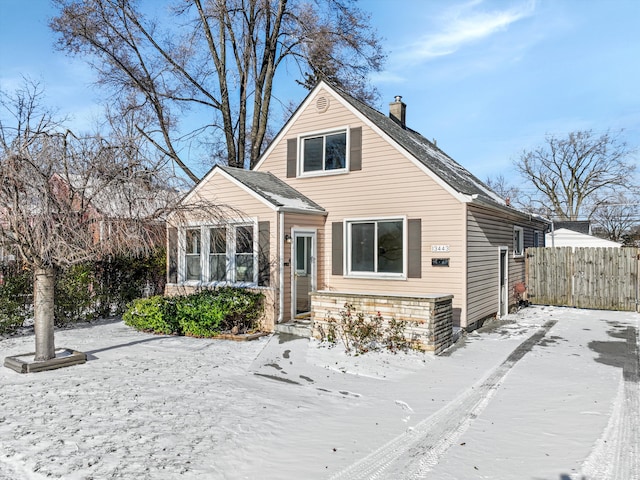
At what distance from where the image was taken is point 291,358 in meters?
7.68

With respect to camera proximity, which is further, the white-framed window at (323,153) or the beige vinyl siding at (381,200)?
the white-framed window at (323,153)

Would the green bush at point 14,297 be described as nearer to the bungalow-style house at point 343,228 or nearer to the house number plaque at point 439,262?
the bungalow-style house at point 343,228

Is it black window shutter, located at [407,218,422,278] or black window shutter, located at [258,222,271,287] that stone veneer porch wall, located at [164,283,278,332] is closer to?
black window shutter, located at [258,222,271,287]

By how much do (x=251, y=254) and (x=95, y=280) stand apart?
4397 millimetres

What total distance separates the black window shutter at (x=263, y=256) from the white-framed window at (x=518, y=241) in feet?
27.5

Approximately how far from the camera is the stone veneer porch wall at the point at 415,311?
7.84 metres

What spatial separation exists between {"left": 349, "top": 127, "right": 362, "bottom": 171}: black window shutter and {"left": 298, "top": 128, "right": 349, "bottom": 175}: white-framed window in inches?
7.1

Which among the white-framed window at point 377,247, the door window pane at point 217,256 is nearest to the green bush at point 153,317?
the door window pane at point 217,256

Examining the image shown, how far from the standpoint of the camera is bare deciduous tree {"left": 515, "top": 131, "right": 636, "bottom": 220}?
3819cm

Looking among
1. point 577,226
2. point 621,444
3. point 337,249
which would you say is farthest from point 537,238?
point 577,226

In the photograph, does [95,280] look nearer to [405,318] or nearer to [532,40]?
[405,318]

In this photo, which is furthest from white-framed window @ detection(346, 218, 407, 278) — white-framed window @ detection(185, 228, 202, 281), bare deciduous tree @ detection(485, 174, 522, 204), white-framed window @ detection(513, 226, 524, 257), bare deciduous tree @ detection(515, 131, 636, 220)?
bare deciduous tree @ detection(515, 131, 636, 220)

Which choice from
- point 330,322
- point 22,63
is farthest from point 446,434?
point 22,63

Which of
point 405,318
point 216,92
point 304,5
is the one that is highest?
point 304,5
